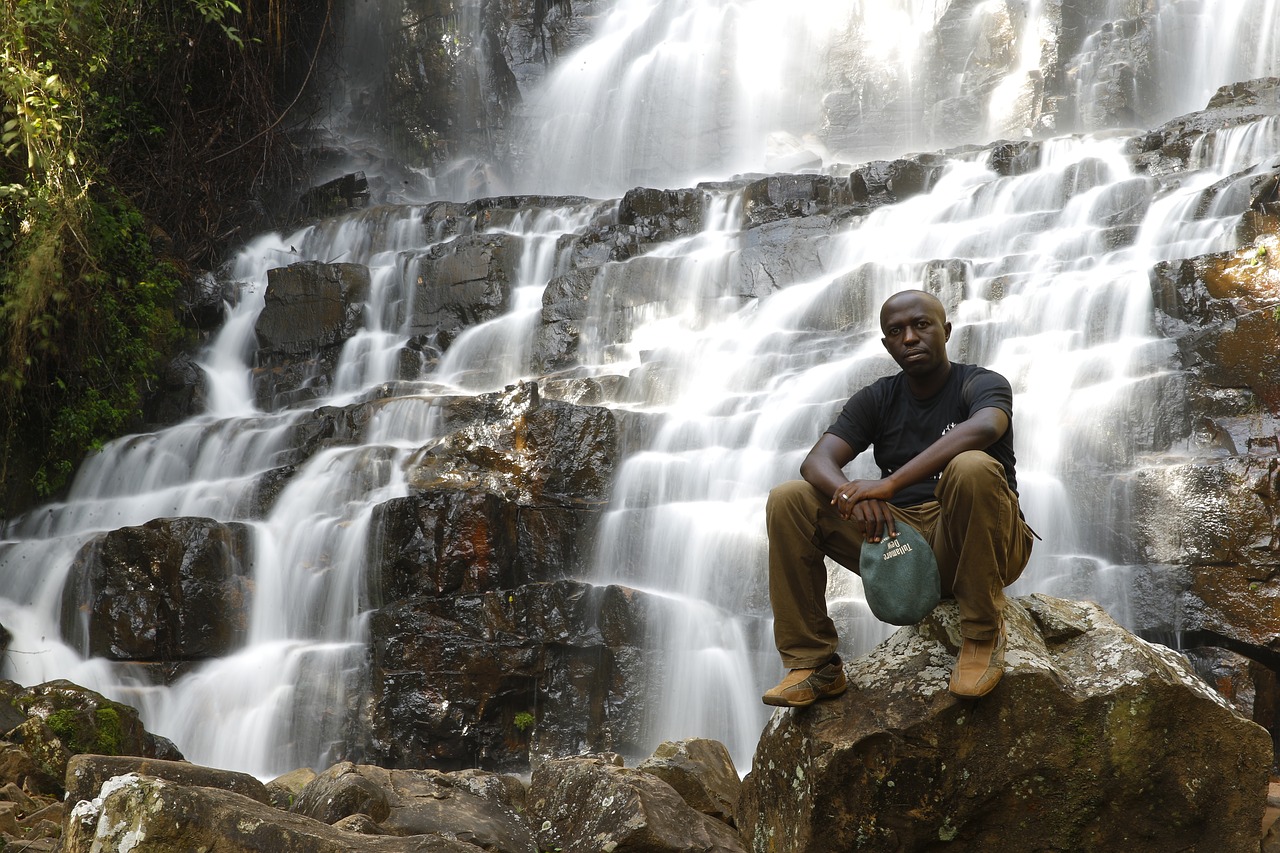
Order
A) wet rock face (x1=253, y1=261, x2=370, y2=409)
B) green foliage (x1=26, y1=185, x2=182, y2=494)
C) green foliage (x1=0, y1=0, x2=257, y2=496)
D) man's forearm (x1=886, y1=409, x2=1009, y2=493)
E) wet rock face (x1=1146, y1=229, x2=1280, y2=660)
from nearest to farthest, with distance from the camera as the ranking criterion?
man's forearm (x1=886, y1=409, x2=1009, y2=493) → wet rock face (x1=1146, y1=229, x2=1280, y2=660) → green foliage (x1=0, y1=0, x2=257, y2=496) → green foliage (x1=26, y1=185, x2=182, y2=494) → wet rock face (x1=253, y1=261, x2=370, y2=409)

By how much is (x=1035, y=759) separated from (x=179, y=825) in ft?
9.04

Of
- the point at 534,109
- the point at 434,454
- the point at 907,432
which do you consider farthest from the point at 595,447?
the point at 534,109

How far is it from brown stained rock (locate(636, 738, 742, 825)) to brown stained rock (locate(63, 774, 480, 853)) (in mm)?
2117

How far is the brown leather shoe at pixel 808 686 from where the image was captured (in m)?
3.77

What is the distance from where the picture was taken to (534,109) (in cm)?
2436

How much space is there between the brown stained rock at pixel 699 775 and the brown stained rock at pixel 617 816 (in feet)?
1.01

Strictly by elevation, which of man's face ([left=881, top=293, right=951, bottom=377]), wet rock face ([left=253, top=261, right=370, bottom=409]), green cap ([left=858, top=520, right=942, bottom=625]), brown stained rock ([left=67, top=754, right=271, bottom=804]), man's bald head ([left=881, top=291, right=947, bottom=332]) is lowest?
brown stained rock ([left=67, top=754, right=271, bottom=804])

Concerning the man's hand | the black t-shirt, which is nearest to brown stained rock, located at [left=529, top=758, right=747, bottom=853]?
the man's hand

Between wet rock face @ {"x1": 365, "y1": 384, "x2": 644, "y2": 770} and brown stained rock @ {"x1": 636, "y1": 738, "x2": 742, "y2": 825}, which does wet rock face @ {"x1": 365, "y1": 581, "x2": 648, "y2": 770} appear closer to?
wet rock face @ {"x1": 365, "y1": 384, "x2": 644, "y2": 770}

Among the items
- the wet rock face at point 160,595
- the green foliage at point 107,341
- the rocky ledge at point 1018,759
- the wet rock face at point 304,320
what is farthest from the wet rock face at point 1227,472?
the wet rock face at point 304,320

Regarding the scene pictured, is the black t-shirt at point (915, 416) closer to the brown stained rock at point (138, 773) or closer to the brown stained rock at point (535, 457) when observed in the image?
the brown stained rock at point (138, 773)

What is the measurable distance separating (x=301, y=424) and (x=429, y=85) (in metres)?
14.3

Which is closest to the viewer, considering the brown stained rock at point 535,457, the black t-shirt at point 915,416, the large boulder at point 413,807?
the black t-shirt at point 915,416

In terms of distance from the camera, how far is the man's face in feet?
12.6
